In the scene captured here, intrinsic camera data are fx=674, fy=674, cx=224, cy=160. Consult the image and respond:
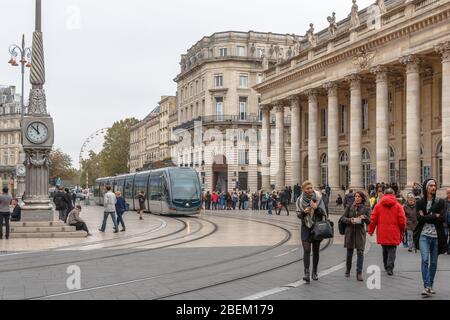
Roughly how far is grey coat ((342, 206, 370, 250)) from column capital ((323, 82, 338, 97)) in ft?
117

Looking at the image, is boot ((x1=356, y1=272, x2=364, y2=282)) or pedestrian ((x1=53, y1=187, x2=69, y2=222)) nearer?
boot ((x1=356, y1=272, x2=364, y2=282))

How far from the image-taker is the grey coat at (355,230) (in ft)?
41.4

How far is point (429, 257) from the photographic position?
10656mm

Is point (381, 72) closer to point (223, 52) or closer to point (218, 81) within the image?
point (218, 81)

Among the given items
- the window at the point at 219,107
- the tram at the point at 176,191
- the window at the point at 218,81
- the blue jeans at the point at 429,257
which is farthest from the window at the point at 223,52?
the blue jeans at the point at 429,257

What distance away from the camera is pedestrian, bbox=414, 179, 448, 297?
1046 centimetres

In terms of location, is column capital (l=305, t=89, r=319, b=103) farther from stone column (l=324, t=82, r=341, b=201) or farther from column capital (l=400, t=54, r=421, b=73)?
column capital (l=400, t=54, r=421, b=73)

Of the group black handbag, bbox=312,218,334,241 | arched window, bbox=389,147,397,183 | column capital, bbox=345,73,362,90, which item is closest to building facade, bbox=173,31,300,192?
column capital, bbox=345,73,362,90

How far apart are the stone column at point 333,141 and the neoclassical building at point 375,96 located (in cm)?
7

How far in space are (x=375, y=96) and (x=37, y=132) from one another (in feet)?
97.1

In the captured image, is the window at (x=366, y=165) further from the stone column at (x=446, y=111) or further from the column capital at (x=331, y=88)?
the stone column at (x=446, y=111)

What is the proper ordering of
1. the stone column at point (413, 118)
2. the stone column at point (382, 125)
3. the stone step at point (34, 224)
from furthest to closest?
the stone column at point (382, 125) → the stone column at point (413, 118) → the stone step at point (34, 224)

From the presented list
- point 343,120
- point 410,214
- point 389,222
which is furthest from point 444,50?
point 389,222
